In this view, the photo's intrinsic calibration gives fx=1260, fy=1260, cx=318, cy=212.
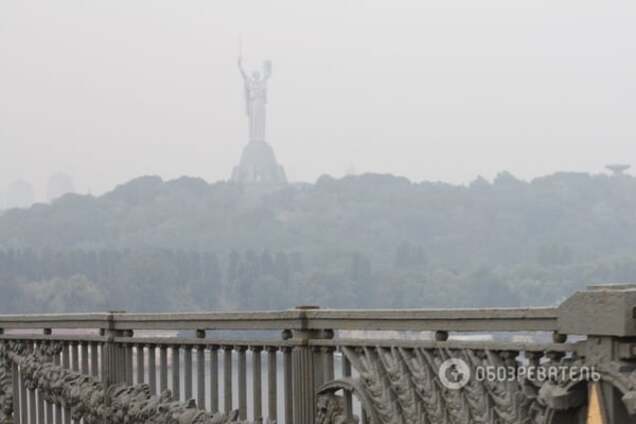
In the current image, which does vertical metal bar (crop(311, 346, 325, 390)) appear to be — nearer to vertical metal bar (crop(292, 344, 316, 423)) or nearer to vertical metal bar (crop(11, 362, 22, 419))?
vertical metal bar (crop(292, 344, 316, 423))

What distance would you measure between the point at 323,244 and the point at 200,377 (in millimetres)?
93569

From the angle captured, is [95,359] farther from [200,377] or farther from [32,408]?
[200,377]

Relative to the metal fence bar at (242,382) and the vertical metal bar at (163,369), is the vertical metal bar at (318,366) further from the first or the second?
the vertical metal bar at (163,369)

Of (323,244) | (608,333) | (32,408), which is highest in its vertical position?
(323,244)

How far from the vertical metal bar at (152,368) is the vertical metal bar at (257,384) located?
1.26m

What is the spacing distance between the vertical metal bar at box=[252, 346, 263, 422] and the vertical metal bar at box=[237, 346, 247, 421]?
6 cm

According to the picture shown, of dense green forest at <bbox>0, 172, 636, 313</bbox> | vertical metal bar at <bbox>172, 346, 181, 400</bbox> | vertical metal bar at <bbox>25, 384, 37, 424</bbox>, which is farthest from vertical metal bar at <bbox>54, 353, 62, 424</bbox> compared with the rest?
dense green forest at <bbox>0, 172, 636, 313</bbox>

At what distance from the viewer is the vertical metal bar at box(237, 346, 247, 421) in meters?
6.01

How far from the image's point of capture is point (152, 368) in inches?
280

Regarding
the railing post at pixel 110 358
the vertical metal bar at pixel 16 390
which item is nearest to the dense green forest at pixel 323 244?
the vertical metal bar at pixel 16 390

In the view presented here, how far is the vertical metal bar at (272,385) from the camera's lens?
577cm

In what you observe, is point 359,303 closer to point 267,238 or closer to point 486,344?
point 267,238

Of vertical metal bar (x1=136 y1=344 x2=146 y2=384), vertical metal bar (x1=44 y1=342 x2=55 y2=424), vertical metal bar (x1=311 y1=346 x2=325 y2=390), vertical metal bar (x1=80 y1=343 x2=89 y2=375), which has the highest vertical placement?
vertical metal bar (x1=80 y1=343 x2=89 y2=375)

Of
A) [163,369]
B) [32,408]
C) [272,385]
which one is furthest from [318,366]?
[32,408]
